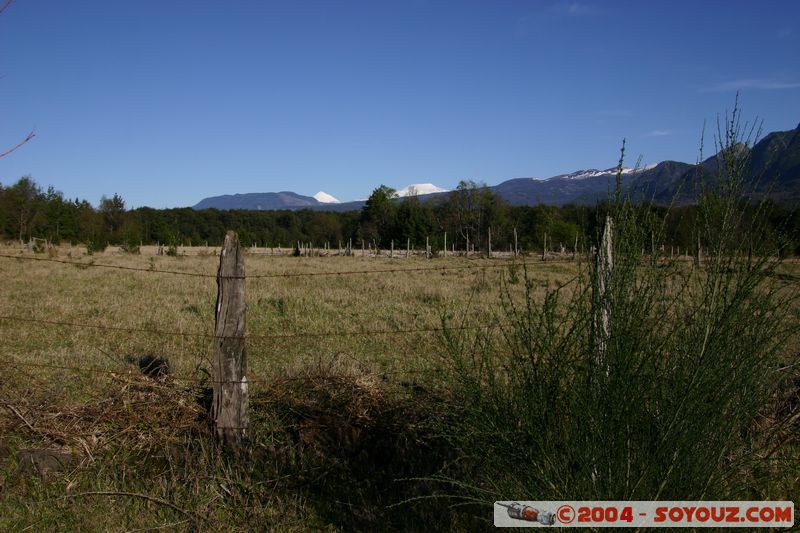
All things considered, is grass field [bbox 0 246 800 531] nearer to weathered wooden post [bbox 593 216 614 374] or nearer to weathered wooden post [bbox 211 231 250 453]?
weathered wooden post [bbox 211 231 250 453]

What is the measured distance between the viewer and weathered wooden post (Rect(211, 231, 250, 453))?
425 centimetres

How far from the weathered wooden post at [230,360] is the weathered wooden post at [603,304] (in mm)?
2513

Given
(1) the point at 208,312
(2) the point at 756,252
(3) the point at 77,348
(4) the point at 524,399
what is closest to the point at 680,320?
(2) the point at 756,252

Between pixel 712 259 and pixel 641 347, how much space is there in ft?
1.93

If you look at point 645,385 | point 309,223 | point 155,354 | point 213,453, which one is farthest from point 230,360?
point 309,223

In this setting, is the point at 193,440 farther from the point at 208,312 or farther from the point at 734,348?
the point at 208,312

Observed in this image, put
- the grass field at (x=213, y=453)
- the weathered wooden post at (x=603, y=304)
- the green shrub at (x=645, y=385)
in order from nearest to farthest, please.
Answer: the green shrub at (x=645, y=385), the weathered wooden post at (x=603, y=304), the grass field at (x=213, y=453)

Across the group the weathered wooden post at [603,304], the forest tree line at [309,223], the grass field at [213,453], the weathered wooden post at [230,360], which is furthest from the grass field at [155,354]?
the forest tree line at [309,223]

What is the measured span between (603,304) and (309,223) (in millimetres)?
109279

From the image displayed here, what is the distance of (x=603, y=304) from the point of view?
2.83 metres

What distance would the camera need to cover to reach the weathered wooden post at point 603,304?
279 centimetres

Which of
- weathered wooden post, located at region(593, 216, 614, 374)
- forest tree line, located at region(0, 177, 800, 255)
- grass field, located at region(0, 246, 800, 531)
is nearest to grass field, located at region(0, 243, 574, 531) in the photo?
grass field, located at region(0, 246, 800, 531)

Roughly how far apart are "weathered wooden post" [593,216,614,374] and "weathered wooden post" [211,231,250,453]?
251 centimetres

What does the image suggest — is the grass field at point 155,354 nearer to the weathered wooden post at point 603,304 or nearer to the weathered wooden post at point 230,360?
the weathered wooden post at point 230,360
